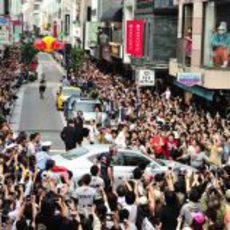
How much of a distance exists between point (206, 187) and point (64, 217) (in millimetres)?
3394

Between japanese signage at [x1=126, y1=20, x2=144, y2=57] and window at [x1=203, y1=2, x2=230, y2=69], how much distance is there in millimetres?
10407

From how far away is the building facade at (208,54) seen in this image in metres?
35.0

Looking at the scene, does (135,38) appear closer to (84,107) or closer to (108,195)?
(84,107)

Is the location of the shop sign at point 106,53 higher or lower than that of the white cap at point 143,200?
lower

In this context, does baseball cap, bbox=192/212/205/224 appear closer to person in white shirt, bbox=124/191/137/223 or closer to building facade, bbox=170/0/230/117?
person in white shirt, bbox=124/191/137/223

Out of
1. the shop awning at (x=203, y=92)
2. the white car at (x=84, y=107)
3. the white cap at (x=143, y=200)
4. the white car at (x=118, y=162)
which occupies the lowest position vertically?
the white car at (x=84, y=107)

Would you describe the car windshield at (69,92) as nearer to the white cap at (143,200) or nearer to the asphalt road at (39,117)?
the asphalt road at (39,117)

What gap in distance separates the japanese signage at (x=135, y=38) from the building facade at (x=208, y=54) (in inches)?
271

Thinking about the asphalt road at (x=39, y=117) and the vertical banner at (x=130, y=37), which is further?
the vertical banner at (x=130, y=37)

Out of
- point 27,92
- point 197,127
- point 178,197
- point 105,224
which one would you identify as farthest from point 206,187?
point 27,92

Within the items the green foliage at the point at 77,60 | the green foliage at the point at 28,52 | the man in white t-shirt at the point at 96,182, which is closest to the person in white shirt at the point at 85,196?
the man in white t-shirt at the point at 96,182

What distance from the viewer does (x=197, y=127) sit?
25.7 m

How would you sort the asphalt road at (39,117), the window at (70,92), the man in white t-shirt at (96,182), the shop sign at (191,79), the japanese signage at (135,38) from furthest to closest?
the japanese signage at (135,38), the window at (70,92), the asphalt road at (39,117), the shop sign at (191,79), the man in white t-shirt at (96,182)

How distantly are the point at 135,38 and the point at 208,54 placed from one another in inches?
449
